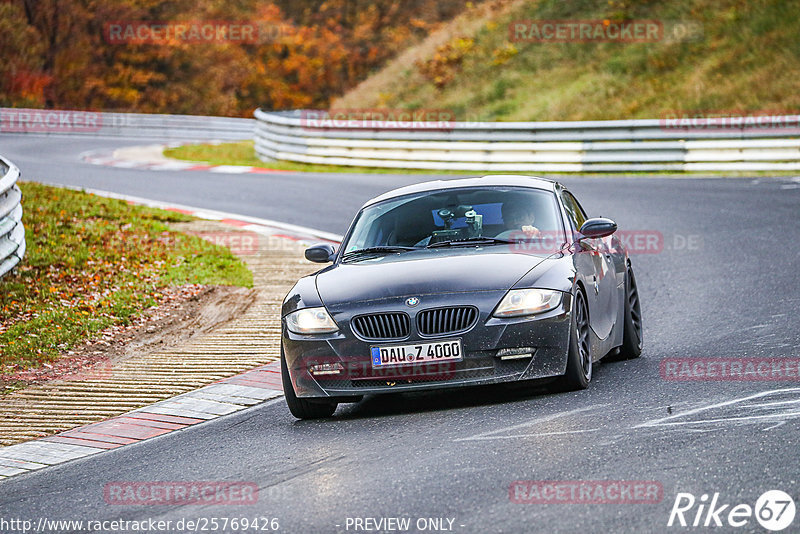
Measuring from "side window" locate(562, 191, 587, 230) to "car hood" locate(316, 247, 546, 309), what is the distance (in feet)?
4.02

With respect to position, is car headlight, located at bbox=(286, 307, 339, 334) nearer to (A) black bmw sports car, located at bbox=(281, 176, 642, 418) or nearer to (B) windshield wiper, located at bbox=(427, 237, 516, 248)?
(A) black bmw sports car, located at bbox=(281, 176, 642, 418)

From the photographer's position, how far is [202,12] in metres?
68.7

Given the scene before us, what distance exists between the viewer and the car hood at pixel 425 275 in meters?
7.76

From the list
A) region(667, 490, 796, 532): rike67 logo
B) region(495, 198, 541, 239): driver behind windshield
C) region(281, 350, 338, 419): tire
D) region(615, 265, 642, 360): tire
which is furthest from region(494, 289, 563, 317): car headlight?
region(667, 490, 796, 532): rike67 logo

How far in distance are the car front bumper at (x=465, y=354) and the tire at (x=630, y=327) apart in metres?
1.85

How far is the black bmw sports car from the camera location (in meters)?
7.62

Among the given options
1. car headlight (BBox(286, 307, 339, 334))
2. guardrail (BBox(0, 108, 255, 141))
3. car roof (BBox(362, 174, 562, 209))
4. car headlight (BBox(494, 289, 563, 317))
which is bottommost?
guardrail (BBox(0, 108, 255, 141))

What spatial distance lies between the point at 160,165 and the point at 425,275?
80.2 ft

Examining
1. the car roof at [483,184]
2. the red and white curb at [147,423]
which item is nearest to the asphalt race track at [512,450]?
the red and white curb at [147,423]

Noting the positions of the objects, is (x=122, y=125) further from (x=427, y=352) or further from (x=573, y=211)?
(x=427, y=352)

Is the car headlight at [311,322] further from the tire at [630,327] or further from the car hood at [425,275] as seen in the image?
the tire at [630,327]

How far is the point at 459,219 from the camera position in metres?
8.96

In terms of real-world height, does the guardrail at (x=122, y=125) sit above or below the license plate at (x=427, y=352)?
below

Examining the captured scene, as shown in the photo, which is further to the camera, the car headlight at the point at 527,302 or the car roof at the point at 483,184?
the car roof at the point at 483,184
